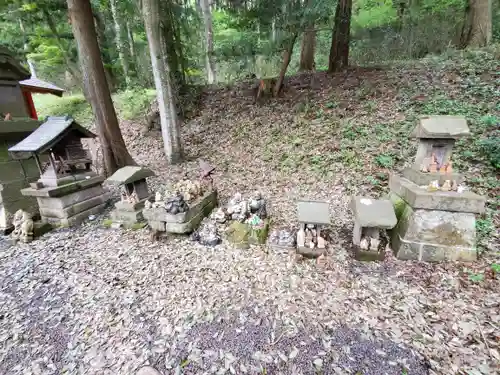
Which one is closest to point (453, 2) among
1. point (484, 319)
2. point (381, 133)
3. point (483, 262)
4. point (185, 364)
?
point (381, 133)

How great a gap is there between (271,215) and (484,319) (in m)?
2.88

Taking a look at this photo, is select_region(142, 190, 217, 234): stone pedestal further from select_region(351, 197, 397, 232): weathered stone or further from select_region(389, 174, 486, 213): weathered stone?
select_region(389, 174, 486, 213): weathered stone

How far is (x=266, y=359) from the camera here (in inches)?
84.4

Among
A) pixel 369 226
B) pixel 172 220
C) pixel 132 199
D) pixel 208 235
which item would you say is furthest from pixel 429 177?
pixel 132 199

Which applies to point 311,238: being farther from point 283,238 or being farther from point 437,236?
point 437,236

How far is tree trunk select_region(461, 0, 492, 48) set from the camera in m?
7.56

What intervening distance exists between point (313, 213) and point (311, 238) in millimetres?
408

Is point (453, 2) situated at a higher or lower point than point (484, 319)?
higher

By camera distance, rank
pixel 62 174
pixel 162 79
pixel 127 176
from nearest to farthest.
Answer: pixel 127 176 → pixel 62 174 → pixel 162 79

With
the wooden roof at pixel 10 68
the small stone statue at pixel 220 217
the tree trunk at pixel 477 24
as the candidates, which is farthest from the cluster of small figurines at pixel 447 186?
the tree trunk at pixel 477 24

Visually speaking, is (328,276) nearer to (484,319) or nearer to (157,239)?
(484,319)

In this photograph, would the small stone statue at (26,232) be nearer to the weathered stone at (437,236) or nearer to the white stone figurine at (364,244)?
the white stone figurine at (364,244)

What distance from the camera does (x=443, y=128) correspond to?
281cm

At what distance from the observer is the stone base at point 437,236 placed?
2947 millimetres
